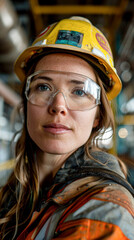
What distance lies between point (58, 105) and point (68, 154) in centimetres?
40

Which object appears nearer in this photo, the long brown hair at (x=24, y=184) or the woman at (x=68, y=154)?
the woman at (x=68, y=154)

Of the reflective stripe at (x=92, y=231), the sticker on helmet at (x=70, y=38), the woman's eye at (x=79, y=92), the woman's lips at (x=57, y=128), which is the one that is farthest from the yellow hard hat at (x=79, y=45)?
the reflective stripe at (x=92, y=231)

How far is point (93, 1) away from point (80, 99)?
5.67m

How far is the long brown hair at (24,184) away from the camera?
4.23 feet

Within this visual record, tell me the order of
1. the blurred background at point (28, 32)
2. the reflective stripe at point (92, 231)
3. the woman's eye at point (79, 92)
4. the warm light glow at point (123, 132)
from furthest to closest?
1. the warm light glow at point (123, 132)
2. the blurred background at point (28, 32)
3. the woman's eye at point (79, 92)
4. the reflective stripe at point (92, 231)

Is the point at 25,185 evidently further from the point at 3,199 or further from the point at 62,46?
the point at 62,46

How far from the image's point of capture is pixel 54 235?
819mm

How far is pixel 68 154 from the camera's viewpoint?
1.35 metres

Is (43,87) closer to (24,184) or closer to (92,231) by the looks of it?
(24,184)

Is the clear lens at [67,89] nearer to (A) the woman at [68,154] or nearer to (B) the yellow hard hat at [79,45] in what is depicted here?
(A) the woman at [68,154]

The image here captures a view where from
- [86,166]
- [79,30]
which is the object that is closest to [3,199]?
[86,166]

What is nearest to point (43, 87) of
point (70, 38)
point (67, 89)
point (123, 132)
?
point (67, 89)

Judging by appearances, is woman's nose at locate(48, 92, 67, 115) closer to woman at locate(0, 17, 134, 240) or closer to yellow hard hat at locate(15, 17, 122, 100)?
woman at locate(0, 17, 134, 240)

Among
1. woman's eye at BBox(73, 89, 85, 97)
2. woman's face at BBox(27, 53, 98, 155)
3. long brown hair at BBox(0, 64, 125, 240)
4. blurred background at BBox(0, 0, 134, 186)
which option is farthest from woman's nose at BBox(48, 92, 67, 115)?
blurred background at BBox(0, 0, 134, 186)
